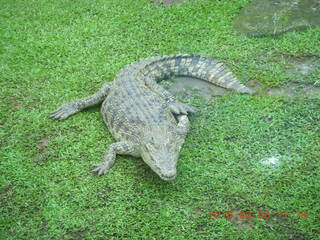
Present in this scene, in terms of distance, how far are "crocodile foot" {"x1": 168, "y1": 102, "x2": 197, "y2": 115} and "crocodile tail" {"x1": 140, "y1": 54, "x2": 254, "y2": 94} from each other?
31.0 inches

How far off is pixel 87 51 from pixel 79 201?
11.6ft

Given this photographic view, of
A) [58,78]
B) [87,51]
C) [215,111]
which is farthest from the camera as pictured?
[87,51]

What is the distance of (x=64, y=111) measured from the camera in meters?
6.06

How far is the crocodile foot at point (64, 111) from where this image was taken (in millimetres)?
6004

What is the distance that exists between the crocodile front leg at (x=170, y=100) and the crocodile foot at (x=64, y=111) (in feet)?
3.87

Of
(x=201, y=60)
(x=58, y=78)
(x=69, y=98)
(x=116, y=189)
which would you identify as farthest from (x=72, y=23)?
(x=116, y=189)

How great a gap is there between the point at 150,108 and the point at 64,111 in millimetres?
1420

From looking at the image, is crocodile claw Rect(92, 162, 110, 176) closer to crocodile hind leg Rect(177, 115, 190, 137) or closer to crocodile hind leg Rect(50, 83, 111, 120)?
crocodile hind leg Rect(177, 115, 190, 137)

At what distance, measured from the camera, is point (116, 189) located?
4895mm

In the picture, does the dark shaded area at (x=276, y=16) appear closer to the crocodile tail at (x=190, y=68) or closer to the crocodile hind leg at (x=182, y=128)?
the crocodile tail at (x=190, y=68)

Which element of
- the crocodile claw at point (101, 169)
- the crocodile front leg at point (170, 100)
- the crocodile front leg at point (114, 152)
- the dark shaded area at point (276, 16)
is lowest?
the crocodile claw at point (101, 169)

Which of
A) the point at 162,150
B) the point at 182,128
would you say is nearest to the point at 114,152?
the point at 162,150

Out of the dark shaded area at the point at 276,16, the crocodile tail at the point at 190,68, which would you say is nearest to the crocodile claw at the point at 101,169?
the crocodile tail at the point at 190,68

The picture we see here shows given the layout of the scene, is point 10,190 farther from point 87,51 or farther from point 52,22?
point 52,22
